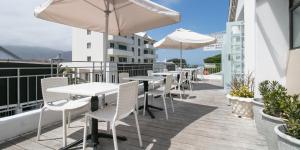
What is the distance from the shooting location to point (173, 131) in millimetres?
3600

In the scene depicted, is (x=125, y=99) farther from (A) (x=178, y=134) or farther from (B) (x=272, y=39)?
(B) (x=272, y=39)

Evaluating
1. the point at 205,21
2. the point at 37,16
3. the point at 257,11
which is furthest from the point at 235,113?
the point at 205,21

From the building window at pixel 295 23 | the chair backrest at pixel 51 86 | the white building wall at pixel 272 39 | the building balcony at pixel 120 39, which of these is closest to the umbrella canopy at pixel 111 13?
the chair backrest at pixel 51 86

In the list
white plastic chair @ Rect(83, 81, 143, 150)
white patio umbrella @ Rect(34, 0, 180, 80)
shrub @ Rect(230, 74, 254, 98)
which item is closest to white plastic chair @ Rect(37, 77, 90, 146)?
white plastic chair @ Rect(83, 81, 143, 150)

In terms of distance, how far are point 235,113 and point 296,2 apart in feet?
7.75

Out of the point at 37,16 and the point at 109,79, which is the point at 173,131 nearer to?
the point at 37,16

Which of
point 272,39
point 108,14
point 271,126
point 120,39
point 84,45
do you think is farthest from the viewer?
point 120,39

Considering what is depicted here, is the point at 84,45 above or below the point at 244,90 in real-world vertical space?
above

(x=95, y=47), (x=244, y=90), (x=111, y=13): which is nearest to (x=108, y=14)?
(x=111, y=13)

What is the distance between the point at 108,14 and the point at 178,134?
2.30 meters

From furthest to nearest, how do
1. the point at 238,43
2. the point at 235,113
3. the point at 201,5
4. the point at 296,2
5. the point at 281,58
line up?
the point at 201,5, the point at 238,43, the point at 235,113, the point at 281,58, the point at 296,2

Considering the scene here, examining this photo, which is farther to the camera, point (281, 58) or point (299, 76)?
point (281, 58)

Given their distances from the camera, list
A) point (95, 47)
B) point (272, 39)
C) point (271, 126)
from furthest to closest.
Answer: point (95, 47), point (272, 39), point (271, 126)

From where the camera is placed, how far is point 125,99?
8.56ft
